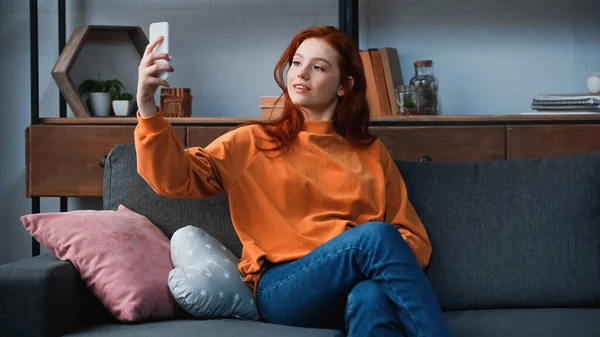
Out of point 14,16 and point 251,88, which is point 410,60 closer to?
point 251,88

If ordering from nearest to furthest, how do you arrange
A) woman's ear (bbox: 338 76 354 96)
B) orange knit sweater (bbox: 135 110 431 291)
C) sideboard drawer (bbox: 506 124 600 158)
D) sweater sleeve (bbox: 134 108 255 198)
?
sweater sleeve (bbox: 134 108 255 198), orange knit sweater (bbox: 135 110 431 291), woman's ear (bbox: 338 76 354 96), sideboard drawer (bbox: 506 124 600 158)

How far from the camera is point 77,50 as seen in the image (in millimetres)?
2818

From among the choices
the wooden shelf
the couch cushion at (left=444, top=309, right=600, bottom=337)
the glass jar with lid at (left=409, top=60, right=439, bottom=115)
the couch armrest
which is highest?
the glass jar with lid at (left=409, top=60, right=439, bottom=115)

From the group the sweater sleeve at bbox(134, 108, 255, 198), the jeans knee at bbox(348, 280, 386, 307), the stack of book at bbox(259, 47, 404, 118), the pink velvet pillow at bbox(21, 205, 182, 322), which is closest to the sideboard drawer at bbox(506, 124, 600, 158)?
the stack of book at bbox(259, 47, 404, 118)

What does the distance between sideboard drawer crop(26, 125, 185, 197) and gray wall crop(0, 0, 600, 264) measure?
38cm

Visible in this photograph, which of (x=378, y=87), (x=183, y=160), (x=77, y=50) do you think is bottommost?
(x=183, y=160)

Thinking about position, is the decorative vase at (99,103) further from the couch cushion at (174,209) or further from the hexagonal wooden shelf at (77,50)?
the couch cushion at (174,209)

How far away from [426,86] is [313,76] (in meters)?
0.81

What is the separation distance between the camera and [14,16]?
312 cm

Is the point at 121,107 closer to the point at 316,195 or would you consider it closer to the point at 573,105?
the point at 316,195

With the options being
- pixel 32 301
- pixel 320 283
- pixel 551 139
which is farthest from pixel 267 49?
pixel 32 301

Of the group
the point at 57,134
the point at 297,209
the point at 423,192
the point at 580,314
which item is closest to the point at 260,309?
the point at 297,209

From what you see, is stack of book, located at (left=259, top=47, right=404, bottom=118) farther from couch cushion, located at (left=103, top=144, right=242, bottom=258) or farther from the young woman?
couch cushion, located at (left=103, top=144, right=242, bottom=258)

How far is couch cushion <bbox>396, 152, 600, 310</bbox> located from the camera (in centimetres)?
195
